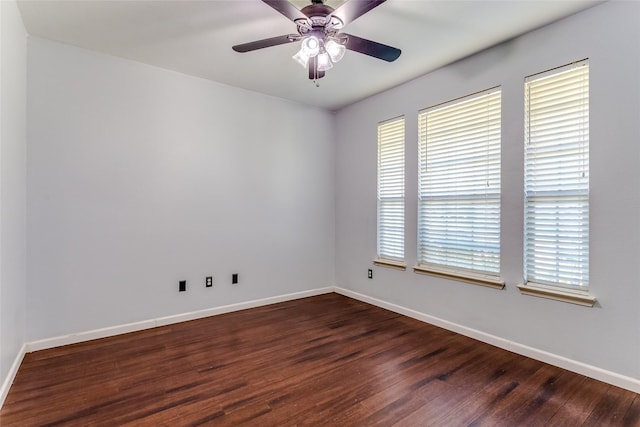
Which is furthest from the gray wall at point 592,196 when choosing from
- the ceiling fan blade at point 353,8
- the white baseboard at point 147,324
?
the white baseboard at point 147,324

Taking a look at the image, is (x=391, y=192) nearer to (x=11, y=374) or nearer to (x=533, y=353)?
(x=533, y=353)

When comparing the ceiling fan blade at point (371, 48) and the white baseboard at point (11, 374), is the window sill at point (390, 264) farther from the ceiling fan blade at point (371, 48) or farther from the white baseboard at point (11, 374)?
the white baseboard at point (11, 374)

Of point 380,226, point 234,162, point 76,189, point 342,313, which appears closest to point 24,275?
point 76,189

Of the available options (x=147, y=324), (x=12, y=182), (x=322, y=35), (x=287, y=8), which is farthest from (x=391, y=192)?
(x=12, y=182)

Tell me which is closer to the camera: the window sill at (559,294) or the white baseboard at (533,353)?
the white baseboard at (533,353)

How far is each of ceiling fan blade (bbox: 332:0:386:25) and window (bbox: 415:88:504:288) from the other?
1699 mm

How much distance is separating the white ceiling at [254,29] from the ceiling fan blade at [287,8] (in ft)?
1.38

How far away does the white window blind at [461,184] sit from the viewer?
284 cm

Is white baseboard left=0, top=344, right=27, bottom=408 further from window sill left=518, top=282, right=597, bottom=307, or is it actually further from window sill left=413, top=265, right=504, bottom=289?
window sill left=518, top=282, right=597, bottom=307

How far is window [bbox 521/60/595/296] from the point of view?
2.29 metres

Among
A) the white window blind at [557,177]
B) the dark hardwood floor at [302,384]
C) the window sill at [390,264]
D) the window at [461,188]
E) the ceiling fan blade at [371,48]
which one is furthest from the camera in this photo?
the window sill at [390,264]

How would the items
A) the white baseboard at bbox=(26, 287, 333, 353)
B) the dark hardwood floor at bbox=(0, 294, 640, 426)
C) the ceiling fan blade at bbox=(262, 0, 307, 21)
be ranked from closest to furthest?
the ceiling fan blade at bbox=(262, 0, 307, 21) → the dark hardwood floor at bbox=(0, 294, 640, 426) → the white baseboard at bbox=(26, 287, 333, 353)

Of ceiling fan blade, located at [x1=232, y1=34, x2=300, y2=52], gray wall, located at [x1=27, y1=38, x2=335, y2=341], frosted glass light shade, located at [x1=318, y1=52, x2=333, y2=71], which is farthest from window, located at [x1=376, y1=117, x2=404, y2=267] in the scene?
ceiling fan blade, located at [x1=232, y1=34, x2=300, y2=52]

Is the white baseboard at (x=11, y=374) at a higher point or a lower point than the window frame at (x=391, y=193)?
lower
